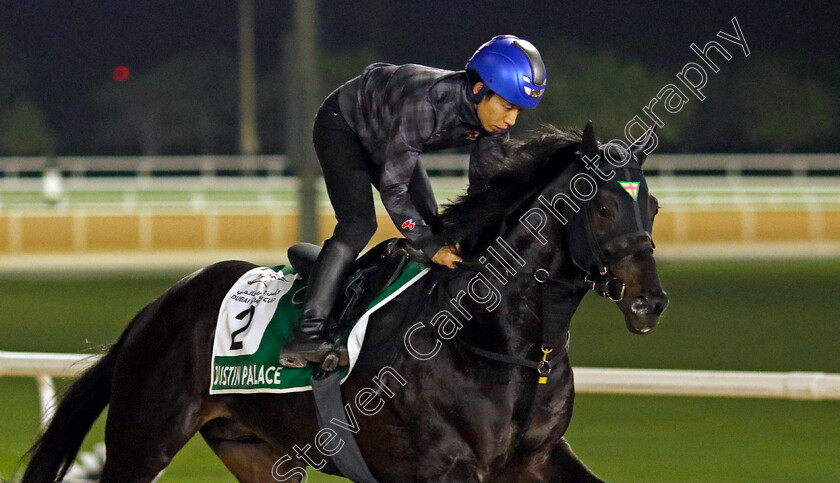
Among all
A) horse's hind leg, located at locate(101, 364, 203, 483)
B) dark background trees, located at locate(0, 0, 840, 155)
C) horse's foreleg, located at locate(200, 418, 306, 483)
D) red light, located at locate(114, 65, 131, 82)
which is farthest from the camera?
red light, located at locate(114, 65, 131, 82)

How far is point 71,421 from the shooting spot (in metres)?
4.09

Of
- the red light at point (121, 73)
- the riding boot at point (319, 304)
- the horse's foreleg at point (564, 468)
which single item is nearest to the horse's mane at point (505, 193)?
the riding boot at point (319, 304)

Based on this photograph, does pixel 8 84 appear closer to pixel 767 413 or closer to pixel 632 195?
pixel 767 413

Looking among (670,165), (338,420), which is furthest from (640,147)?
(670,165)

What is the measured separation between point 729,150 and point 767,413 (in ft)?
93.9

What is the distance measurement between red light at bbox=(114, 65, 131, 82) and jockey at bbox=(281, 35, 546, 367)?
1388 inches

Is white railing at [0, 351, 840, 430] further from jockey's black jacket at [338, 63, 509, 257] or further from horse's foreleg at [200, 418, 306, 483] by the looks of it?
jockey's black jacket at [338, 63, 509, 257]

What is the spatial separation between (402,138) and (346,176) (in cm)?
32

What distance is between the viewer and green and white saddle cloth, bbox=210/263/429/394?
3463 mm

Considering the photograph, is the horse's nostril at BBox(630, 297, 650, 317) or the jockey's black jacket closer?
the horse's nostril at BBox(630, 297, 650, 317)

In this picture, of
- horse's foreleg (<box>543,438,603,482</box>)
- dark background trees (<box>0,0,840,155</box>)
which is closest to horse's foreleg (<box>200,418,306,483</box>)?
horse's foreleg (<box>543,438,603,482</box>)

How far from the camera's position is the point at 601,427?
21.9ft

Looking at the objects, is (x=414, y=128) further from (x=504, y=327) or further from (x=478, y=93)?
(x=504, y=327)

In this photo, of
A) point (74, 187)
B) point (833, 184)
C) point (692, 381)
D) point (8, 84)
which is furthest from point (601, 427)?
point (8, 84)
